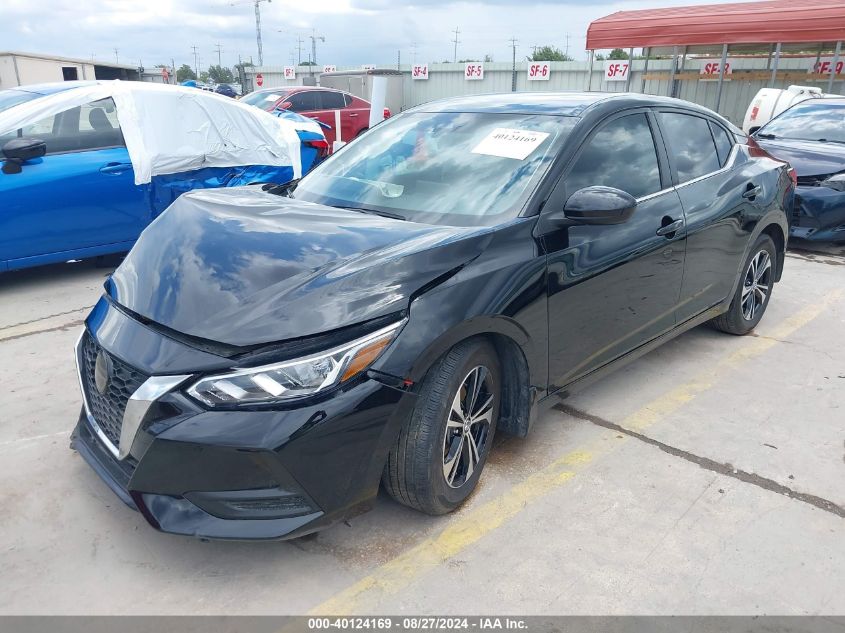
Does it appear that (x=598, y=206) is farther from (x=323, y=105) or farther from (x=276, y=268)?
(x=323, y=105)

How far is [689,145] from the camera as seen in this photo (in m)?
3.99

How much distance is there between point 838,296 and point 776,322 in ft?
3.70

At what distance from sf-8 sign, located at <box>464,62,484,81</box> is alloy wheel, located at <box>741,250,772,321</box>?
73.5ft

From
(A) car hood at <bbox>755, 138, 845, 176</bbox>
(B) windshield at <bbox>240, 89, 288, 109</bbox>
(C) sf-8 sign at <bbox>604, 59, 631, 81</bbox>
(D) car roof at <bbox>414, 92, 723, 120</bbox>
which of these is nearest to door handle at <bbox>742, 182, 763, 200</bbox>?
(D) car roof at <bbox>414, 92, 723, 120</bbox>

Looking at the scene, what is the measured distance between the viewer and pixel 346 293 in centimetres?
233

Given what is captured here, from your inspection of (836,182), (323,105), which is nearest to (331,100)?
(323,105)

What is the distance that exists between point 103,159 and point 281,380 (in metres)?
4.39

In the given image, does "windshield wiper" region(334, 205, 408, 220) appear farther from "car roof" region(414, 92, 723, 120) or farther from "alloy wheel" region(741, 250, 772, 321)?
"alloy wheel" region(741, 250, 772, 321)

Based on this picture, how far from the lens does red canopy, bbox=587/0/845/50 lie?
1530 cm

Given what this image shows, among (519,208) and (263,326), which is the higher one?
(519,208)

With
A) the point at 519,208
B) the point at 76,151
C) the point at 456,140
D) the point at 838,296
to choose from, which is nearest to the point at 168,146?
the point at 76,151

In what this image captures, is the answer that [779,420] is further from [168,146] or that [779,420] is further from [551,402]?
[168,146]

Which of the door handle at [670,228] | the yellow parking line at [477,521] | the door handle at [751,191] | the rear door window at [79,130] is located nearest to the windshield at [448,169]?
the door handle at [670,228]

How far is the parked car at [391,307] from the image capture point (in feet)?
7.13
